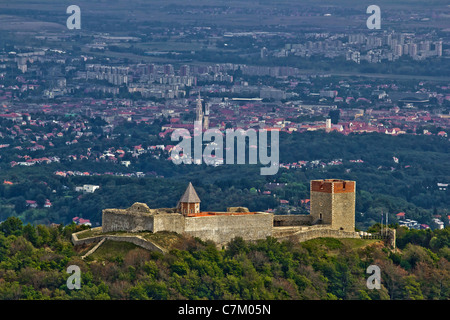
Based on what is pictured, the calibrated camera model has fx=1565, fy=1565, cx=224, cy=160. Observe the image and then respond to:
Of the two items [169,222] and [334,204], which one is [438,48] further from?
[169,222]

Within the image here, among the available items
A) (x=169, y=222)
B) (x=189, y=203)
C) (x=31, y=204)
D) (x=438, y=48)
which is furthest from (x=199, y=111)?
(x=169, y=222)

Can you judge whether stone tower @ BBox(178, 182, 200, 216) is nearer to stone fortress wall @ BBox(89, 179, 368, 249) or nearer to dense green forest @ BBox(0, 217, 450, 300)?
stone fortress wall @ BBox(89, 179, 368, 249)

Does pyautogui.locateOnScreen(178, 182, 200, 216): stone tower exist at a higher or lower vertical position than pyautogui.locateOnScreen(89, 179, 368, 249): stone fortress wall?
higher

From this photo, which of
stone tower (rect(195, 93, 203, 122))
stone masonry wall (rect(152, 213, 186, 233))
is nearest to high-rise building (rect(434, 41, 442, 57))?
stone tower (rect(195, 93, 203, 122))

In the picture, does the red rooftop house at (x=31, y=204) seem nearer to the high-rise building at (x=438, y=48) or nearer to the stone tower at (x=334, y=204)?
the stone tower at (x=334, y=204)

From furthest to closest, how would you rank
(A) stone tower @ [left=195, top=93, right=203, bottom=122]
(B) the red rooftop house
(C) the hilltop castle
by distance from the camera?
(A) stone tower @ [left=195, top=93, right=203, bottom=122] < (B) the red rooftop house < (C) the hilltop castle

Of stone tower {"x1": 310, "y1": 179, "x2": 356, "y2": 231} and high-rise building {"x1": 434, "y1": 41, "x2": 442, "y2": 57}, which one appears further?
high-rise building {"x1": 434, "y1": 41, "x2": 442, "y2": 57}
